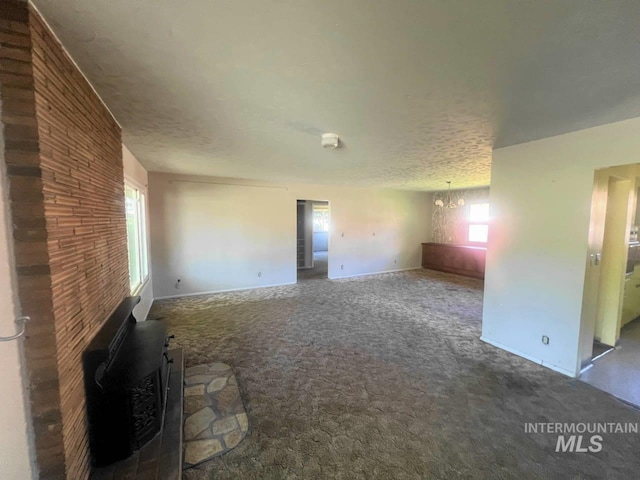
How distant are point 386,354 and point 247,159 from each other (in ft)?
9.76

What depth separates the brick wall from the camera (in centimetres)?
98

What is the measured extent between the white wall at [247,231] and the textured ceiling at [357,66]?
2.50m

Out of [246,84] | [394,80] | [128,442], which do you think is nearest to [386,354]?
[128,442]

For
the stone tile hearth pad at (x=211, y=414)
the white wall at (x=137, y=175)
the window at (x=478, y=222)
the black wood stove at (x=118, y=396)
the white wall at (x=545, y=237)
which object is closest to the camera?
the black wood stove at (x=118, y=396)

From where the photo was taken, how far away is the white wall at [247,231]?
483cm

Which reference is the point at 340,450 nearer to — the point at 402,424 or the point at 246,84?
the point at 402,424

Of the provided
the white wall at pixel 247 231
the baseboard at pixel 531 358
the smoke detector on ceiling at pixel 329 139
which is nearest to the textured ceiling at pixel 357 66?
the smoke detector on ceiling at pixel 329 139

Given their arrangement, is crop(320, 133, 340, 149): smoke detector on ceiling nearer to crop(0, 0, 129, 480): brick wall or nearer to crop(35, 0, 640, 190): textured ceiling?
crop(35, 0, 640, 190): textured ceiling

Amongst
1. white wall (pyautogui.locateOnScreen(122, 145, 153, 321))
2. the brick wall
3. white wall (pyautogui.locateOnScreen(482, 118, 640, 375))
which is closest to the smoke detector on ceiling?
the brick wall

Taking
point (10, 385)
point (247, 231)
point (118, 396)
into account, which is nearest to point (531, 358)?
point (118, 396)

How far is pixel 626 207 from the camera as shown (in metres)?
2.77

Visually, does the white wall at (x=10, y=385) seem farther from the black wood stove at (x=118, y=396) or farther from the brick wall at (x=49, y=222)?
the black wood stove at (x=118, y=396)

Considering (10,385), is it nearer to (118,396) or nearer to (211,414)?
(118,396)

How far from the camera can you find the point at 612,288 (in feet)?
9.87
